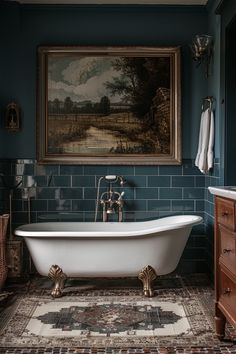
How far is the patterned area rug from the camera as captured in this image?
279 cm

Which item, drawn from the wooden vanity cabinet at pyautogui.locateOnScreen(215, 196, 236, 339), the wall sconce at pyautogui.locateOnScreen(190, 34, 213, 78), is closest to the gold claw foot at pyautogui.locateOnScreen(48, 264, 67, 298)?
the wooden vanity cabinet at pyautogui.locateOnScreen(215, 196, 236, 339)

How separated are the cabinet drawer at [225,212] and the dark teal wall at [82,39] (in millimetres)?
1821

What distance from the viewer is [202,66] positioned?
444cm

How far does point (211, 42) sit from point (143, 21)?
74 cm

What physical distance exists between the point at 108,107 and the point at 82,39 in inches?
28.7

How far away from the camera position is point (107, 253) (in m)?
3.70

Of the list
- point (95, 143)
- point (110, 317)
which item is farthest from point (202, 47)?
point (110, 317)

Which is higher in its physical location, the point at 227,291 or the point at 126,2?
the point at 126,2

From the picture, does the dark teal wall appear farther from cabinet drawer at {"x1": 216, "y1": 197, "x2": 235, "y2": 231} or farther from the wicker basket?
cabinet drawer at {"x1": 216, "y1": 197, "x2": 235, "y2": 231}

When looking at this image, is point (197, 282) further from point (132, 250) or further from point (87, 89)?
point (87, 89)

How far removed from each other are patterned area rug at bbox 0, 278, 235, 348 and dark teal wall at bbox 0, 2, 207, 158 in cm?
146

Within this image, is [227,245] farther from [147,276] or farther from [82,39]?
[82,39]

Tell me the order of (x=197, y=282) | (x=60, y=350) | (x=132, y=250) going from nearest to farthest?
(x=60, y=350), (x=132, y=250), (x=197, y=282)

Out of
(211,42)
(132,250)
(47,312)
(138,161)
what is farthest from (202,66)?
(47,312)
